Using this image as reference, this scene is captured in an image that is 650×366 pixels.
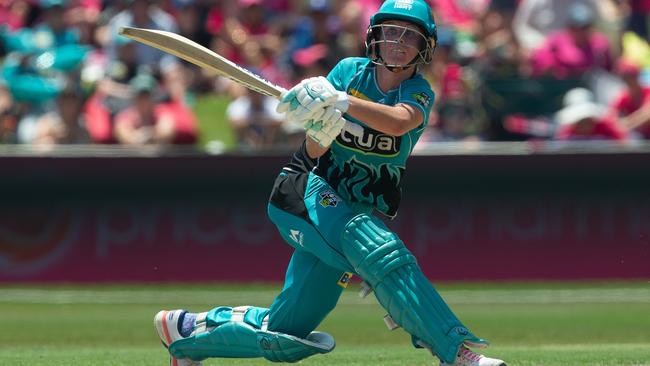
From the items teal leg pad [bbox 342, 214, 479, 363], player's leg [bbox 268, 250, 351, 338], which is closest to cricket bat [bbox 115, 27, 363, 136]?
teal leg pad [bbox 342, 214, 479, 363]

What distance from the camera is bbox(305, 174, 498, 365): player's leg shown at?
5.16 metres

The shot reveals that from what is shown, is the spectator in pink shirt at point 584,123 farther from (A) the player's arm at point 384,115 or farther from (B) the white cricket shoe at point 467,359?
(B) the white cricket shoe at point 467,359

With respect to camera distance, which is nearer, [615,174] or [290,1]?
[615,174]

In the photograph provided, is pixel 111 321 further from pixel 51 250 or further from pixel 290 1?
pixel 290 1

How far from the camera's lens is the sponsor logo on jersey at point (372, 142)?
5.50 metres

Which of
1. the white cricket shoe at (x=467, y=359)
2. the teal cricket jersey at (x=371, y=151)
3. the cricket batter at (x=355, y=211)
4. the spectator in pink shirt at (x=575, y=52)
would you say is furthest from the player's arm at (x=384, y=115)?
the spectator in pink shirt at (x=575, y=52)

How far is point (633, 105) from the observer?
42.9ft

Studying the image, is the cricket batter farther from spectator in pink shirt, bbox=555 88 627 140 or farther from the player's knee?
spectator in pink shirt, bbox=555 88 627 140

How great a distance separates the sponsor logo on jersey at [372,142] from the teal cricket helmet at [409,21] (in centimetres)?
32

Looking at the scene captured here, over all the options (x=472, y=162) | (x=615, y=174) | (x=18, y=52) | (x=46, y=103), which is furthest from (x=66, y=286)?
(x=615, y=174)

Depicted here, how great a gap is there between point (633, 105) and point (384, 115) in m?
8.38

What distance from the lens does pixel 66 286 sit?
485 inches

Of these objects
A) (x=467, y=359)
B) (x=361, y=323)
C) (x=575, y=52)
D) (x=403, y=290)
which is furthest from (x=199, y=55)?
(x=575, y=52)

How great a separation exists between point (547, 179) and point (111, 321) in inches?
186
